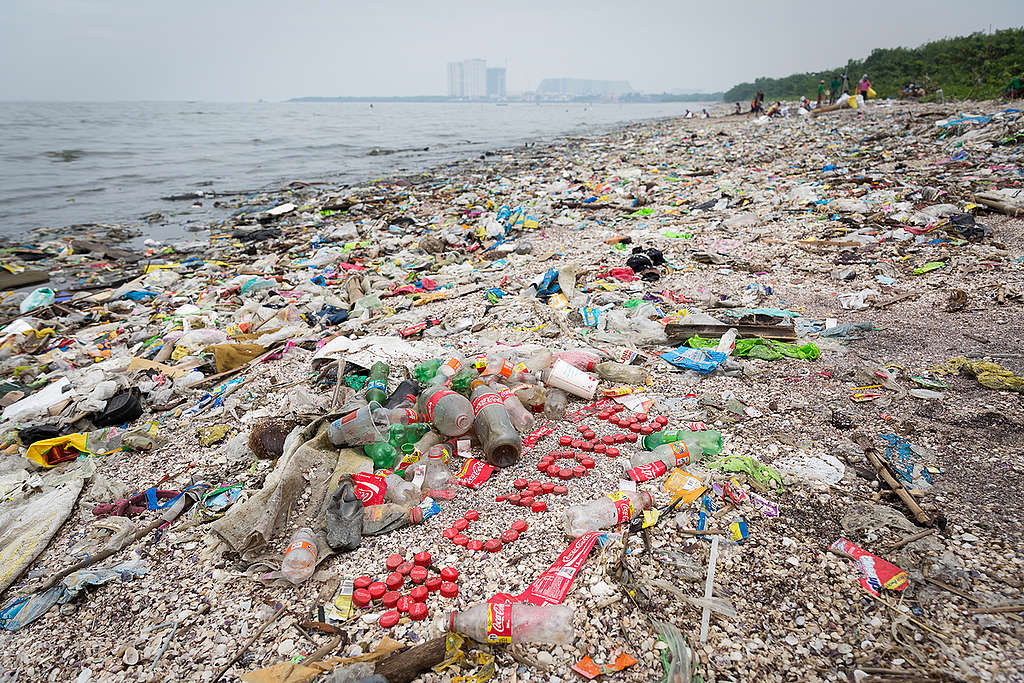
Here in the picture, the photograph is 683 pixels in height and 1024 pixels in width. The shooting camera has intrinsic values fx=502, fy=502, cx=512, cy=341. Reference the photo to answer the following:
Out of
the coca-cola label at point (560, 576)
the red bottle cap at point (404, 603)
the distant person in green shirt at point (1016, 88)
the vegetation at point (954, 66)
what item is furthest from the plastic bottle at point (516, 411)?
the vegetation at point (954, 66)

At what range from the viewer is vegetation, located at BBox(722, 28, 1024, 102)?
22.1 metres

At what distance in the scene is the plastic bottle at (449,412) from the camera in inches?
122

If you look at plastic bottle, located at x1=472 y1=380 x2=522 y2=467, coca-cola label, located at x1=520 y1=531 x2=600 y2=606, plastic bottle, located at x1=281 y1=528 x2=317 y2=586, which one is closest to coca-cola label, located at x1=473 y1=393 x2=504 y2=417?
plastic bottle, located at x1=472 y1=380 x2=522 y2=467

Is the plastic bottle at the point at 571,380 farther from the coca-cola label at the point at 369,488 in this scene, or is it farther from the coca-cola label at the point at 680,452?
the coca-cola label at the point at 369,488

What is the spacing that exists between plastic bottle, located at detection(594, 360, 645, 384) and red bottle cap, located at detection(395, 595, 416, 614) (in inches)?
88.7

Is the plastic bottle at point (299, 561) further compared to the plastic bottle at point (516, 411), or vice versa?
Answer: the plastic bottle at point (516, 411)

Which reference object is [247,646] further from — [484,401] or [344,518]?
[484,401]

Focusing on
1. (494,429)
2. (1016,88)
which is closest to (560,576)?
(494,429)

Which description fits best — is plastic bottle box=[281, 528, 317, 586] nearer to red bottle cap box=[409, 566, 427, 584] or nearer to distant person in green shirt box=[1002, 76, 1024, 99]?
red bottle cap box=[409, 566, 427, 584]

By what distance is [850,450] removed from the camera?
9.21 ft

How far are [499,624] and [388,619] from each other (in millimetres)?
442

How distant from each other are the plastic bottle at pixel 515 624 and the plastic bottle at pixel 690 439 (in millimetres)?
1286

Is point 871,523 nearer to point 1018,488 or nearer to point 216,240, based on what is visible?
point 1018,488

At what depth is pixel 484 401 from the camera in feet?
10.2
